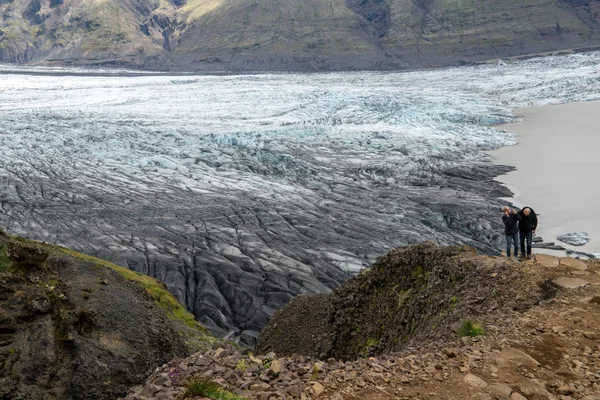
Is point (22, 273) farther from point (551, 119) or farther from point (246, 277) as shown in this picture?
point (551, 119)

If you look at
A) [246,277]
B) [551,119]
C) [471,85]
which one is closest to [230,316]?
[246,277]

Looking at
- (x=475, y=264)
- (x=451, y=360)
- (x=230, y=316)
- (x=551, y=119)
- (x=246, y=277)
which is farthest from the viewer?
(x=551, y=119)

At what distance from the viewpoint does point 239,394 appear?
189 inches

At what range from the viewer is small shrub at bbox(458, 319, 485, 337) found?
581 cm

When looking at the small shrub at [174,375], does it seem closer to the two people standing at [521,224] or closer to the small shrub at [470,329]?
the small shrub at [470,329]

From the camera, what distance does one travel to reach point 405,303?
8352mm

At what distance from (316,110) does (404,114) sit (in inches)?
311

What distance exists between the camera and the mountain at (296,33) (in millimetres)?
105188

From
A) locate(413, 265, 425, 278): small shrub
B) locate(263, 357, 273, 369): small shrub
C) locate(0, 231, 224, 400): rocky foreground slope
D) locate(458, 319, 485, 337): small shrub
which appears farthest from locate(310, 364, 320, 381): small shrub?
locate(413, 265, 425, 278): small shrub

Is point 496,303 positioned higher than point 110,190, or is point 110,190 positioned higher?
point 496,303

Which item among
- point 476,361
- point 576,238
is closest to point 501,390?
point 476,361

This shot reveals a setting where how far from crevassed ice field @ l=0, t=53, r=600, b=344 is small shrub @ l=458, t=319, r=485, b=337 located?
1001 centimetres

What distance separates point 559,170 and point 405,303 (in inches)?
873

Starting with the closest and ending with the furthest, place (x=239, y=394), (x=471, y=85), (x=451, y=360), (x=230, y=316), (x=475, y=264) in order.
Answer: (x=239, y=394) < (x=451, y=360) < (x=475, y=264) < (x=230, y=316) < (x=471, y=85)
